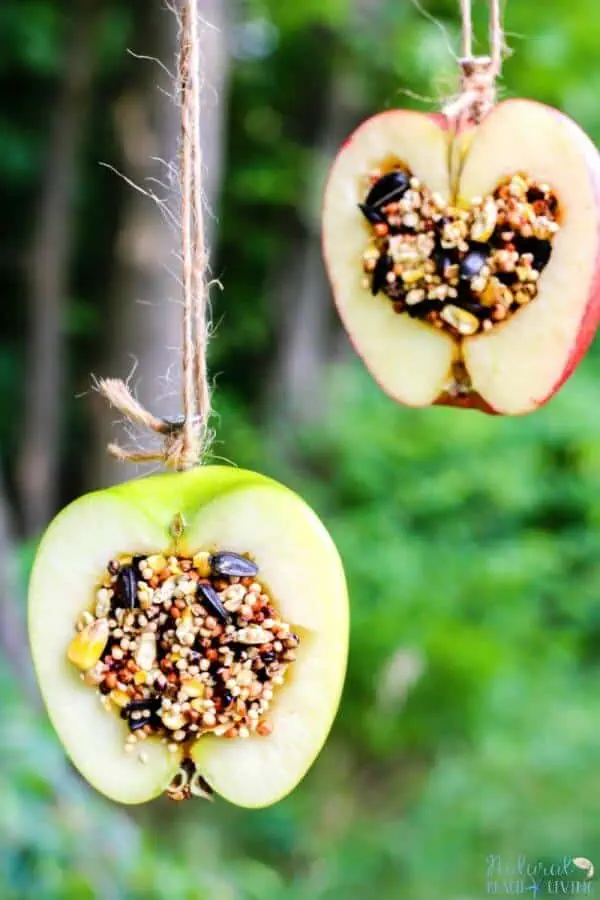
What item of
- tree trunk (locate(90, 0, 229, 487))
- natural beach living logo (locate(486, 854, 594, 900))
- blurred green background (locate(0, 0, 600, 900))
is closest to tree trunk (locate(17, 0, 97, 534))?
blurred green background (locate(0, 0, 600, 900))

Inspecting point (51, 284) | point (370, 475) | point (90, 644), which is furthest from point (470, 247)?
point (51, 284)

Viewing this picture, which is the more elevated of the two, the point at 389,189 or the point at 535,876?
the point at 389,189

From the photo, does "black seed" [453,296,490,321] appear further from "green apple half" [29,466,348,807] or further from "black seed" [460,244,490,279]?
"green apple half" [29,466,348,807]

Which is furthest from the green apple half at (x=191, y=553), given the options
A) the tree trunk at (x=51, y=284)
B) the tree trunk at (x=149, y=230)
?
the tree trunk at (x=51, y=284)

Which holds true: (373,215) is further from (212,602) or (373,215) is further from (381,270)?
(212,602)

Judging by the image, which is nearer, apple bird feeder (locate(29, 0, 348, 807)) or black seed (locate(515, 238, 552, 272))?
apple bird feeder (locate(29, 0, 348, 807))
